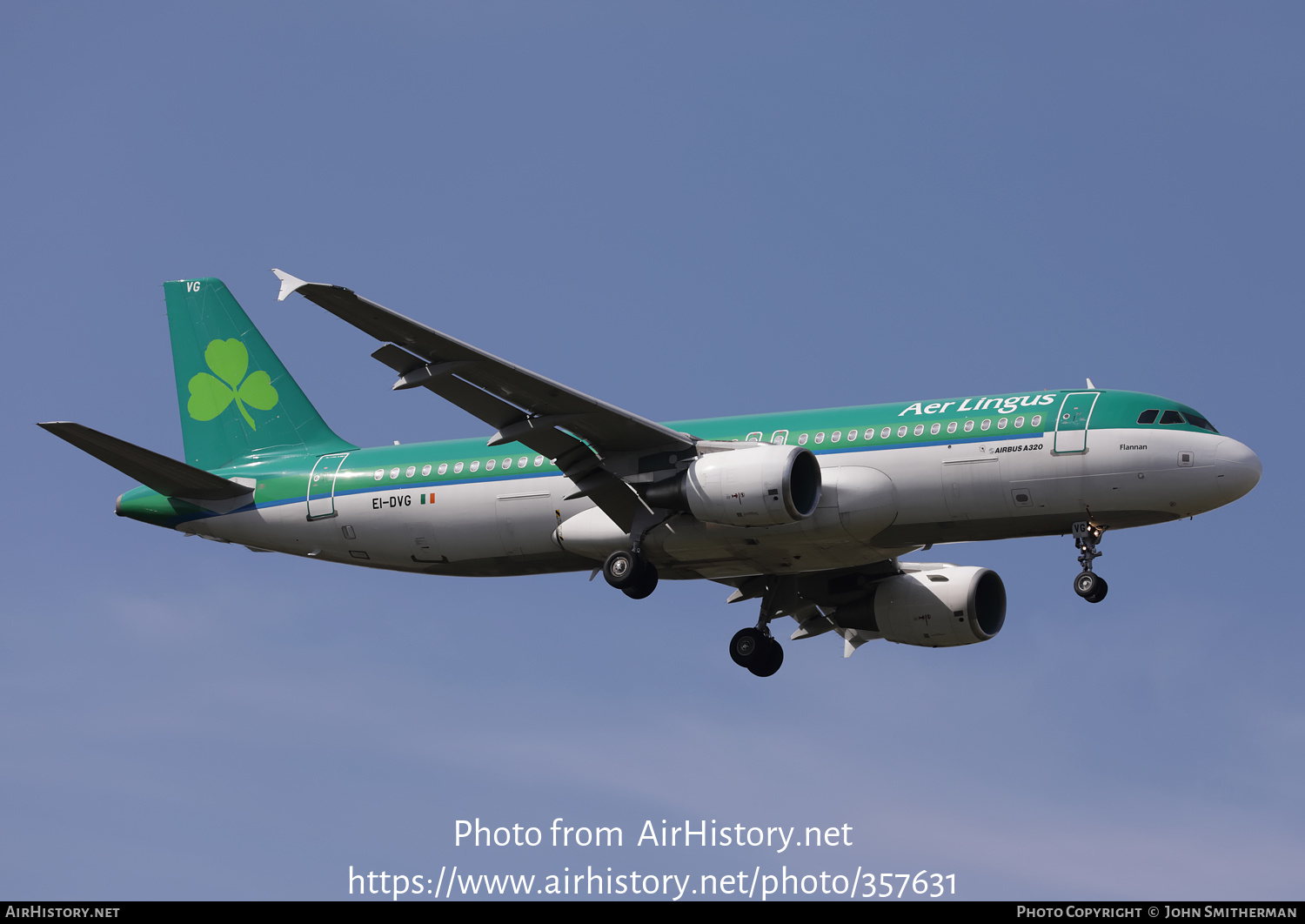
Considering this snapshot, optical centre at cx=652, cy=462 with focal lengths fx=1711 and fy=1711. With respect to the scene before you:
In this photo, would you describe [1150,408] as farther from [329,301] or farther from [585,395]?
[329,301]

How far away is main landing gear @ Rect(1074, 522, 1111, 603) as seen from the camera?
35.7 m

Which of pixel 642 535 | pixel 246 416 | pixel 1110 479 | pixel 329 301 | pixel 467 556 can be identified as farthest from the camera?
pixel 246 416

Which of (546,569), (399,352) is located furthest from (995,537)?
(399,352)

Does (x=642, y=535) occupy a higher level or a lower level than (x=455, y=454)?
lower

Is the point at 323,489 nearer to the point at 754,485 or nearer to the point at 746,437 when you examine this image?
the point at 746,437

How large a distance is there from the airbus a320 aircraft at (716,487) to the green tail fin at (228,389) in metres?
0.10

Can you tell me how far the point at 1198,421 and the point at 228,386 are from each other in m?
25.2

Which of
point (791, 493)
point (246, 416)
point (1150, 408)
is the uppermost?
point (246, 416)

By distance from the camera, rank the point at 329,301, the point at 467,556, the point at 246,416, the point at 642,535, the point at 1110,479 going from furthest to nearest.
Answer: the point at 246,416 → the point at 467,556 → the point at 642,535 → the point at 1110,479 → the point at 329,301

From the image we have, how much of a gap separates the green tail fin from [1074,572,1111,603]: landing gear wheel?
18.9m

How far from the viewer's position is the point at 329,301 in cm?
3241

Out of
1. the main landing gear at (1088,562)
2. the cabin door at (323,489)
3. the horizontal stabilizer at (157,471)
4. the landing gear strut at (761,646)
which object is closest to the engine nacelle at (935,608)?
the landing gear strut at (761,646)

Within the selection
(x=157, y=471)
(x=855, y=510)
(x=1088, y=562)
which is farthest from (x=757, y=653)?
(x=157, y=471)

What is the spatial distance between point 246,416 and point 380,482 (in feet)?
19.2
